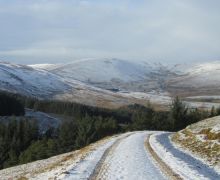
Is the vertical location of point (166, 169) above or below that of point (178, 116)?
below

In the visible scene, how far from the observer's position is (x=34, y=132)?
139 metres

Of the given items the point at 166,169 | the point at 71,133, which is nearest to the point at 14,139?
the point at 71,133

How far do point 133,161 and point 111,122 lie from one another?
104766 millimetres

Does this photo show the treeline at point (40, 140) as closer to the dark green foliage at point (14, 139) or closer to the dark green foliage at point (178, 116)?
the dark green foliage at point (14, 139)

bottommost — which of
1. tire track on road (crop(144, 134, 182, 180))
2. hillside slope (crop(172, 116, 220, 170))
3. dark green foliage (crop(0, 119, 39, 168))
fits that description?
dark green foliage (crop(0, 119, 39, 168))

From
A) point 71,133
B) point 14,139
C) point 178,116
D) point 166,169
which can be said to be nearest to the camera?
point 166,169

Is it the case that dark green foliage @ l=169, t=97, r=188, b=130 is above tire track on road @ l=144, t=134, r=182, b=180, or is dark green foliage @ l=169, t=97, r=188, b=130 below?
above

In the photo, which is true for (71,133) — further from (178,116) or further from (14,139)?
(178,116)

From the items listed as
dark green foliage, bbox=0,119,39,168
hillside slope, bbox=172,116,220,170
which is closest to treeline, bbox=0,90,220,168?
dark green foliage, bbox=0,119,39,168

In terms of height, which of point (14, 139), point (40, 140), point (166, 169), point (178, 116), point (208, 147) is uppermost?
point (178, 116)

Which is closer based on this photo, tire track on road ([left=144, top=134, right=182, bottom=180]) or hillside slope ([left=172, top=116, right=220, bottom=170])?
tire track on road ([left=144, top=134, right=182, bottom=180])

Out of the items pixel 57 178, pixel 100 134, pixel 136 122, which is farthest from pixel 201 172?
pixel 136 122

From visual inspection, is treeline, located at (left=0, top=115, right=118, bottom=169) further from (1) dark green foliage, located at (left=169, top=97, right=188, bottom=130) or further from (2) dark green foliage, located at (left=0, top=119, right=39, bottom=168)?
(1) dark green foliage, located at (left=169, top=97, right=188, bottom=130)

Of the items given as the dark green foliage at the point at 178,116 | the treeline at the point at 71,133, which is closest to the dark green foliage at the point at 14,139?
the treeline at the point at 71,133
